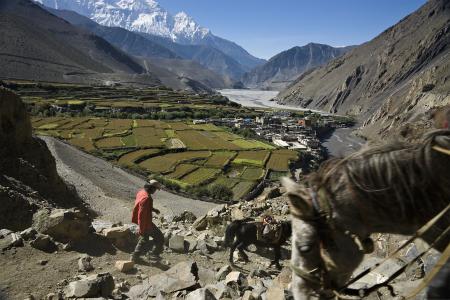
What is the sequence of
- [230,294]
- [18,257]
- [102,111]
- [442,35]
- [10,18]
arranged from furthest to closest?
1. [10,18]
2. [442,35]
3. [102,111]
4. [18,257]
5. [230,294]

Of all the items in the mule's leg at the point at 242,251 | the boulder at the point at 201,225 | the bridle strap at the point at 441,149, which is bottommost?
the boulder at the point at 201,225

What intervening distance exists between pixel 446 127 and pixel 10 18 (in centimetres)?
18741

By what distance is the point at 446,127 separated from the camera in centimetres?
289

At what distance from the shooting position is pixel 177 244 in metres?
10.4

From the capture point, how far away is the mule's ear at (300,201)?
2.72 m

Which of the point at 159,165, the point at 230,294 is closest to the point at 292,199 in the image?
the point at 230,294

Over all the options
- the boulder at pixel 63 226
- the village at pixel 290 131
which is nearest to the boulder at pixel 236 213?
the boulder at pixel 63 226

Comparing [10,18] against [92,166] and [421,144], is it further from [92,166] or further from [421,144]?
[421,144]

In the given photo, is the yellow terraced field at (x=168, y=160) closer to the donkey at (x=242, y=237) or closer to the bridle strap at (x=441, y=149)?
the donkey at (x=242, y=237)

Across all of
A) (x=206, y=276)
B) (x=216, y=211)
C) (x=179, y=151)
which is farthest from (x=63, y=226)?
(x=179, y=151)

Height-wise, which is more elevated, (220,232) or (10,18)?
(10,18)

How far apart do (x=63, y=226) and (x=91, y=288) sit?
3111mm

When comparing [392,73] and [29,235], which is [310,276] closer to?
[29,235]

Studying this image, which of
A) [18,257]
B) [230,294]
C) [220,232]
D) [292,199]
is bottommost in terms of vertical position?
[220,232]
